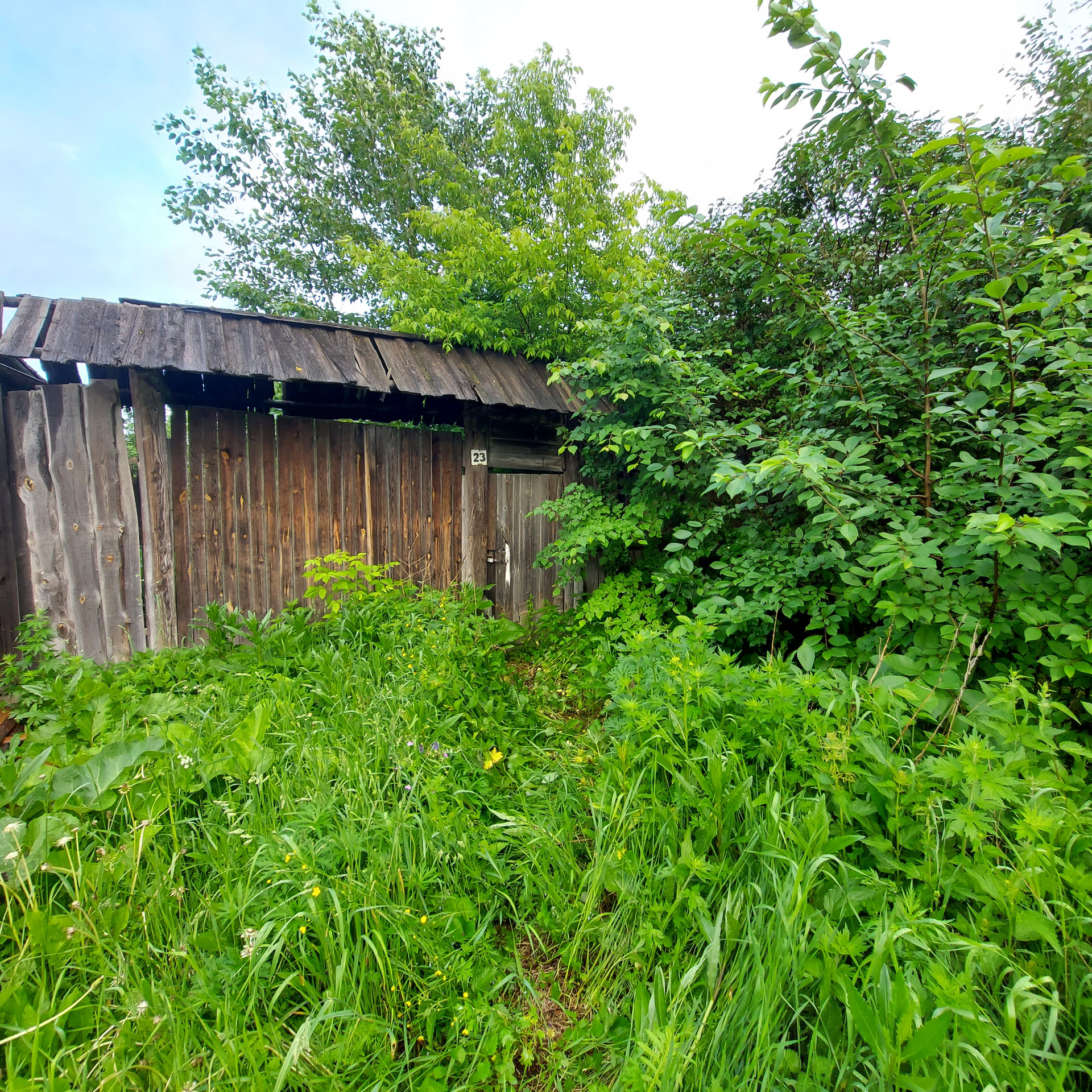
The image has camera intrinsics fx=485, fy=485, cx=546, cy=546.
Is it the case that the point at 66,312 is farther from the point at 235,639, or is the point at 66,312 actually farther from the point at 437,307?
the point at 437,307

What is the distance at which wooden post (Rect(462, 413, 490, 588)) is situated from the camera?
189 inches

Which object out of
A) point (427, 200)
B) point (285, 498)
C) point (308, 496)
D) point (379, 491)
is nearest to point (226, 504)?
point (285, 498)

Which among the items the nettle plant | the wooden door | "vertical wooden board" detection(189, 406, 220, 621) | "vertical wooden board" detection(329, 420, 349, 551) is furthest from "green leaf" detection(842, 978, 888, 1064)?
"vertical wooden board" detection(189, 406, 220, 621)

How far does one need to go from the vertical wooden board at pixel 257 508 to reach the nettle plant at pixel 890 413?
2.65m

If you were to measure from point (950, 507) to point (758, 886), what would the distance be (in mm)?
2209

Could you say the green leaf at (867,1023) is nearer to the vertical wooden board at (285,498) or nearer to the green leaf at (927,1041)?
the green leaf at (927,1041)

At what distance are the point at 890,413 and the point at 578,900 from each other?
9.42 feet

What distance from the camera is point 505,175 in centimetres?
883

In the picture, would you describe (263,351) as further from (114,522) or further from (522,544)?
(522,544)

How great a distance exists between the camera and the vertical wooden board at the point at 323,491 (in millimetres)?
4293

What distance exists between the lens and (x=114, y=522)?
3.58 m

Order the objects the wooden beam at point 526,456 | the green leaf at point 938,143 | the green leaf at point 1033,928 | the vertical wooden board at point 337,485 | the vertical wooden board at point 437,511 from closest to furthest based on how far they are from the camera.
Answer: the green leaf at point 1033,928, the green leaf at point 938,143, the vertical wooden board at point 337,485, the vertical wooden board at point 437,511, the wooden beam at point 526,456

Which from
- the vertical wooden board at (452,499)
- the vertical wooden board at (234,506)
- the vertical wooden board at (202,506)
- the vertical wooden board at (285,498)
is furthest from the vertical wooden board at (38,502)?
the vertical wooden board at (452,499)

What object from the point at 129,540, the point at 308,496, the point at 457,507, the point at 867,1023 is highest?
the point at 308,496
